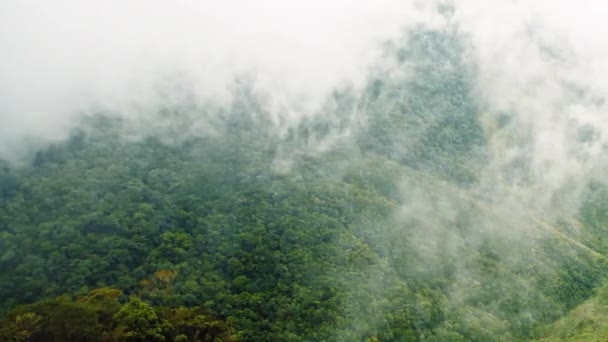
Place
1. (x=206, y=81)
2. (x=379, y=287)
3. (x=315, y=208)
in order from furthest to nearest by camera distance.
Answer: (x=206, y=81) < (x=315, y=208) < (x=379, y=287)

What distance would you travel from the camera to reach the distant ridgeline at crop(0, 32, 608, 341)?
5906 cm

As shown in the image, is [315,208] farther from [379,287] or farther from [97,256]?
[97,256]

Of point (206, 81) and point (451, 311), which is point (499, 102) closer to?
point (206, 81)

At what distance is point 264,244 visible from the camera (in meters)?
71.6

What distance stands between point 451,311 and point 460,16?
105m

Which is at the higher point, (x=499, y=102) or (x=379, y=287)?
(x=499, y=102)

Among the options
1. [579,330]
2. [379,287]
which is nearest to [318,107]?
[379,287]

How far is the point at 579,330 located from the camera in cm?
6969

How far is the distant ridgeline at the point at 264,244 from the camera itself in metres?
59.1

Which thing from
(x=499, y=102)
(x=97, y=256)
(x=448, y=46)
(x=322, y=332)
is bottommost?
(x=322, y=332)

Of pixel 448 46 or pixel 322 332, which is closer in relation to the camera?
pixel 322 332

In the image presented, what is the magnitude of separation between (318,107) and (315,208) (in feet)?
133

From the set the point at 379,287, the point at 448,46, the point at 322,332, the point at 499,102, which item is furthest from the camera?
the point at 448,46

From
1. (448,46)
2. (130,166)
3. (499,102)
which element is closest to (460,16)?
(448,46)
